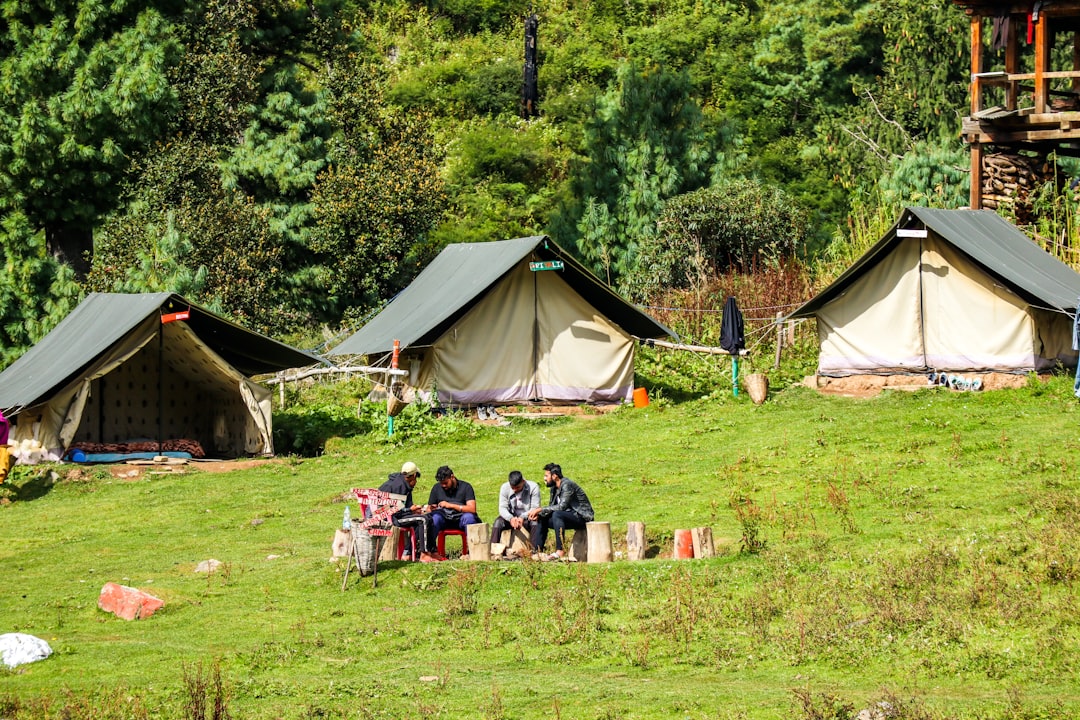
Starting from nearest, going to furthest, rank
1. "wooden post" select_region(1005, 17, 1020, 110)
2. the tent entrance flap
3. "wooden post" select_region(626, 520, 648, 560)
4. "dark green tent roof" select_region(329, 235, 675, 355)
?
"wooden post" select_region(626, 520, 648, 560)
the tent entrance flap
"dark green tent roof" select_region(329, 235, 675, 355)
"wooden post" select_region(1005, 17, 1020, 110)

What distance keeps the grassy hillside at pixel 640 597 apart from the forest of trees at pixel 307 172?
1510 centimetres

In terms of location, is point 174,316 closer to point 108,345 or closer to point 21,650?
point 108,345

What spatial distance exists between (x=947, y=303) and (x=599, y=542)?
39.9ft

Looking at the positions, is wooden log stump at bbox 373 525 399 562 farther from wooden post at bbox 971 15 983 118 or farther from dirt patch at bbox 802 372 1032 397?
wooden post at bbox 971 15 983 118

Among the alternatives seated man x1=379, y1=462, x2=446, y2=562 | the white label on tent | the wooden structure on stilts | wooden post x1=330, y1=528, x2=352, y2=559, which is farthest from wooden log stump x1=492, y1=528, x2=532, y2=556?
the wooden structure on stilts

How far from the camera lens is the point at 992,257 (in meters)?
25.0

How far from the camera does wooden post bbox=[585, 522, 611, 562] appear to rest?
50.0 ft

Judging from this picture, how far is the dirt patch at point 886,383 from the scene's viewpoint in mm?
24625

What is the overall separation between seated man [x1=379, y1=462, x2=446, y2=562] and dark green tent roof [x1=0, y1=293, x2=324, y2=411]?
29.5 ft

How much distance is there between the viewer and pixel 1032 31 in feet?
109

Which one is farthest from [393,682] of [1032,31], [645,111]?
[645,111]

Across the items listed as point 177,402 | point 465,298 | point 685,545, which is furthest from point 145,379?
point 685,545

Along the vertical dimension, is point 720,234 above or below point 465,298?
above

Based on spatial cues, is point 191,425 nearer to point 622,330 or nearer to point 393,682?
point 622,330
